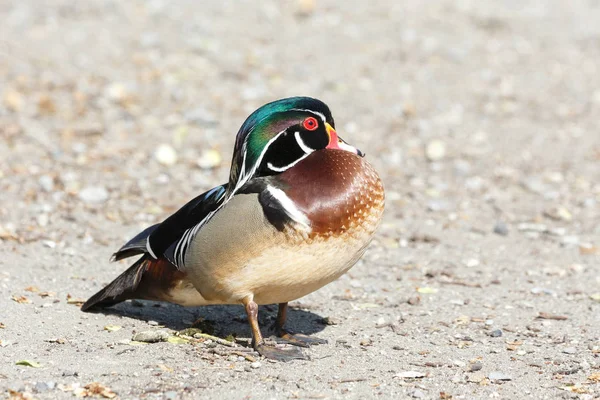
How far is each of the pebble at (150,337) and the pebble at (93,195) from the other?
274 centimetres

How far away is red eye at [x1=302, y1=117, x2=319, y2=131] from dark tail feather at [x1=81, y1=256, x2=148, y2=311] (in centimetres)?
120

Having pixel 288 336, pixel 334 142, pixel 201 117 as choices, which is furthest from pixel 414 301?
pixel 201 117

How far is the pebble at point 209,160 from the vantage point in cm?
832

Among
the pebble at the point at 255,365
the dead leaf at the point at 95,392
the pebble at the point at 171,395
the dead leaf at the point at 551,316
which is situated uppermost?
the dead leaf at the point at 95,392

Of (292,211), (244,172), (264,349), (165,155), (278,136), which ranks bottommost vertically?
(264,349)

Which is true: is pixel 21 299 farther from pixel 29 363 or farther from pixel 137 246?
pixel 29 363

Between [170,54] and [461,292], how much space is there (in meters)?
5.87

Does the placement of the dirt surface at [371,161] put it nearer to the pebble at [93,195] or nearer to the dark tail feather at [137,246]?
the pebble at [93,195]

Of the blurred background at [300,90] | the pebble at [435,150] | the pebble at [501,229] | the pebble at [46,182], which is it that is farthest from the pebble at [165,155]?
the pebble at [501,229]

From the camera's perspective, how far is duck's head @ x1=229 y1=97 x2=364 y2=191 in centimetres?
454

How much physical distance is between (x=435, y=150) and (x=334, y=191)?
4758mm

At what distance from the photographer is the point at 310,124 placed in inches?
180

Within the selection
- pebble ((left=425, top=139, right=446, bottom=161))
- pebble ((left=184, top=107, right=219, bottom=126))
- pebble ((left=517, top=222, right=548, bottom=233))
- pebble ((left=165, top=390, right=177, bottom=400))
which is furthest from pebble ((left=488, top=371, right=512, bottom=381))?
pebble ((left=184, top=107, right=219, bottom=126))

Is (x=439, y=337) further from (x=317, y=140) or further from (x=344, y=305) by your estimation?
(x=317, y=140)
